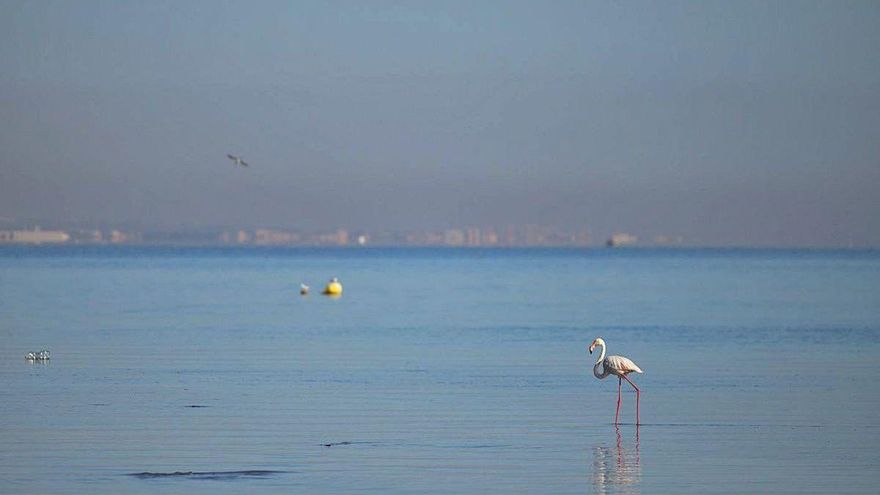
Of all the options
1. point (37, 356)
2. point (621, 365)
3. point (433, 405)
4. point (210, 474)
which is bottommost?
point (210, 474)

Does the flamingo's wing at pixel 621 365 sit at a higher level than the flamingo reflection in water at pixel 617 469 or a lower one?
higher

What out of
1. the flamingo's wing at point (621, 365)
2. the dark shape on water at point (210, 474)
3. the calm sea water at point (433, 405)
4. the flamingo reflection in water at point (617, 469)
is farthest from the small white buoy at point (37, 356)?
the flamingo reflection in water at point (617, 469)

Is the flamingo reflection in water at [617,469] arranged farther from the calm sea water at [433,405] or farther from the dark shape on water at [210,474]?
the dark shape on water at [210,474]

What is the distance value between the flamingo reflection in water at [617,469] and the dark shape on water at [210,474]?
348 cm

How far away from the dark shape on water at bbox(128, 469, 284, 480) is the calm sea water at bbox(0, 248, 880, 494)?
0.05m

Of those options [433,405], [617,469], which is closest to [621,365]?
[433,405]

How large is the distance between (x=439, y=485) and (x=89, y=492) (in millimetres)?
3543

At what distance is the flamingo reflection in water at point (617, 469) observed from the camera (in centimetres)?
1572

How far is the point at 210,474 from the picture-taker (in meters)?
16.2

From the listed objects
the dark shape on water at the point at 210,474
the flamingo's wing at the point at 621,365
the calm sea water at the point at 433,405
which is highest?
the flamingo's wing at the point at 621,365

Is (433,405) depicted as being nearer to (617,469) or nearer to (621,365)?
(621,365)

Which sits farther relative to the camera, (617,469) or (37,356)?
(37,356)

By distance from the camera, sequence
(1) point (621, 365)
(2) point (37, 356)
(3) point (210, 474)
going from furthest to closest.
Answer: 1. (2) point (37, 356)
2. (1) point (621, 365)
3. (3) point (210, 474)

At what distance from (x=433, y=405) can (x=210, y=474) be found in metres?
6.94
